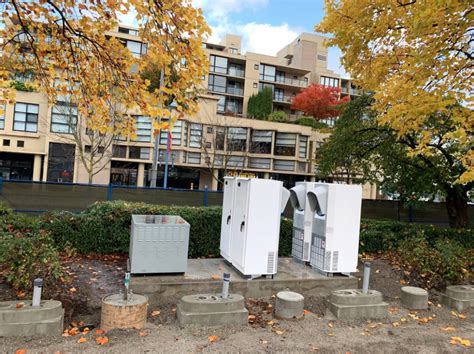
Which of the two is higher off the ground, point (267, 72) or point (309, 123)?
point (267, 72)

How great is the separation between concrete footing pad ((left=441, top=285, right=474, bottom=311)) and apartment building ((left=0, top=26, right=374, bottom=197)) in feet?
Answer: 72.0

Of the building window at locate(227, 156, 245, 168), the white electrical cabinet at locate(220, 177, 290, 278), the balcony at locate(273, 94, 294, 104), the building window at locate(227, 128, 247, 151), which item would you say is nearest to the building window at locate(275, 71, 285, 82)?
the balcony at locate(273, 94, 294, 104)

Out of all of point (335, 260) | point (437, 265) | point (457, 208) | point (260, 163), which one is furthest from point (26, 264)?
point (260, 163)

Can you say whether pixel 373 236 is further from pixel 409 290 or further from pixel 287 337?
pixel 287 337

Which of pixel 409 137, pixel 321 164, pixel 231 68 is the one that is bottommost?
pixel 321 164

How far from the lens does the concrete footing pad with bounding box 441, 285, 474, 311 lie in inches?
233

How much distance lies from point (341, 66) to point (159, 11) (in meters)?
6.00

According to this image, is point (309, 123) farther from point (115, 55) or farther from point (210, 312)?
point (210, 312)

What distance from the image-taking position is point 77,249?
23.6 ft

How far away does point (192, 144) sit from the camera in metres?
37.4

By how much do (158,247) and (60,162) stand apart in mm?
31753

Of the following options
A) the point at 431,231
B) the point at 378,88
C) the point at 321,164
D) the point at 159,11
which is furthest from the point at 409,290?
the point at 321,164

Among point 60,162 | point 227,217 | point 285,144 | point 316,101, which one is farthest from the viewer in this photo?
point 316,101

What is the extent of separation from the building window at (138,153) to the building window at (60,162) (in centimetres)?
518
